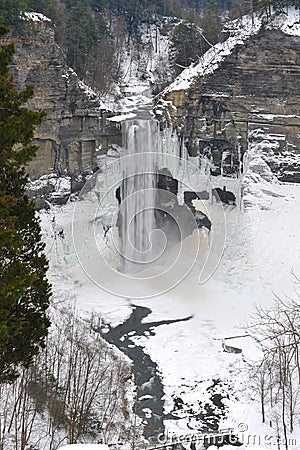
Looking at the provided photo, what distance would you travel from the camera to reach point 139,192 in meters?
26.0

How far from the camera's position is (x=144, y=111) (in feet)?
92.9

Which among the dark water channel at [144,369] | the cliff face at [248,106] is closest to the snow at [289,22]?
the cliff face at [248,106]

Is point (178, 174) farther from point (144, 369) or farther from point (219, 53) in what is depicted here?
point (144, 369)

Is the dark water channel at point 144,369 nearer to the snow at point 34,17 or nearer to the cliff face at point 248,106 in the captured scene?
the cliff face at point 248,106

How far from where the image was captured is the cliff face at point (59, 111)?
2491 centimetres

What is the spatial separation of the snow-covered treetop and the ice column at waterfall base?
282 cm

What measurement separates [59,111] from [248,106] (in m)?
8.71

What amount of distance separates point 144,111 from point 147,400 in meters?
16.6

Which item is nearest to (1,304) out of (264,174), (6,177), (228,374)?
(6,177)

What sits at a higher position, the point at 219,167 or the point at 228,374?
the point at 219,167

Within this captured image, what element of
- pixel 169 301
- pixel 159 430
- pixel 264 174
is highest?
pixel 264 174

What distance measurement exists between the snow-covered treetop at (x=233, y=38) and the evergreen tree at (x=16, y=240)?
781 inches

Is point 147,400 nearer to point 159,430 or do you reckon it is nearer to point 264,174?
point 159,430

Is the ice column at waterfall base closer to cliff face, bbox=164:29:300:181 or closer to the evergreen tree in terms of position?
cliff face, bbox=164:29:300:181
